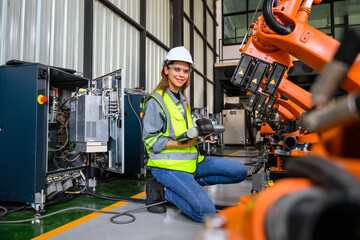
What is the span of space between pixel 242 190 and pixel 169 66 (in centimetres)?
212

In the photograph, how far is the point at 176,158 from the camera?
7.36ft

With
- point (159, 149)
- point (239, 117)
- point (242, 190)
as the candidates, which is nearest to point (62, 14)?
point (159, 149)

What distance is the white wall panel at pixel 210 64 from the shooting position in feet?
41.5

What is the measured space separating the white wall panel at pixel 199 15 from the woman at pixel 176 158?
9.17m

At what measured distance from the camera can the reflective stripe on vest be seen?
2240mm

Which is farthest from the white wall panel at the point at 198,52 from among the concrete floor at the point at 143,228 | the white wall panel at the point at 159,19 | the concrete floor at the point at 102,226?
the concrete floor at the point at 143,228

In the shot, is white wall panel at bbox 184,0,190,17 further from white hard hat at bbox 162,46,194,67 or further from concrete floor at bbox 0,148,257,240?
concrete floor at bbox 0,148,257,240

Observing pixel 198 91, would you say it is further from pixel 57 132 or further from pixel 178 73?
pixel 178 73

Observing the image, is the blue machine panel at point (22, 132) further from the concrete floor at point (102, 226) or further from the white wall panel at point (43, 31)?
the white wall panel at point (43, 31)

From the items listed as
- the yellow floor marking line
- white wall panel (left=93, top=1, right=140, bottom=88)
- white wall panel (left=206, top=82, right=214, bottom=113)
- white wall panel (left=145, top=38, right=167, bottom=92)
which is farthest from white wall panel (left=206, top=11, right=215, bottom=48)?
the yellow floor marking line

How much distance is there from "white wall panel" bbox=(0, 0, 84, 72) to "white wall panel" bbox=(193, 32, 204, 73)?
6836mm

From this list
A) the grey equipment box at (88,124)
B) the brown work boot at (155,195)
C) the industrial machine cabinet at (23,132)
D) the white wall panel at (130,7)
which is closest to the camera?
the brown work boot at (155,195)

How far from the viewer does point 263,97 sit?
4074 mm

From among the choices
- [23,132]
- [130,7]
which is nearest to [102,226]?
[23,132]
